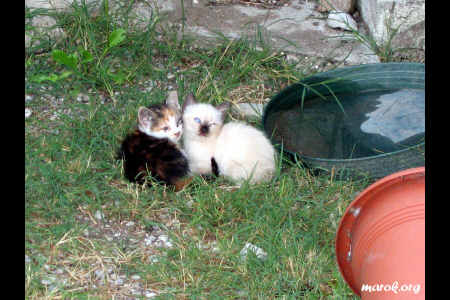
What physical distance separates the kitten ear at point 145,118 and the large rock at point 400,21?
2.05 m

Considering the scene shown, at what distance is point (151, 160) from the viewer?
3.45 metres

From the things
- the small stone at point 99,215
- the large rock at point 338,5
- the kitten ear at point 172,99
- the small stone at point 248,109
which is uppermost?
the large rock at point 338,5

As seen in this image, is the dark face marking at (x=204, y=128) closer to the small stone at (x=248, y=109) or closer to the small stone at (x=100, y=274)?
the small stone at (x=248, y=109)

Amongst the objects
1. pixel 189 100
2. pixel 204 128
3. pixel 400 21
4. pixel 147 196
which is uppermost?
pixel 400 21

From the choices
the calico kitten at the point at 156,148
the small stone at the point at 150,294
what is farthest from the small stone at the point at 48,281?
the calico kitten at the point at 156,148

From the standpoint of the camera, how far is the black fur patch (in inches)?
135

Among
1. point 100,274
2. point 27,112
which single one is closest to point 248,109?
point 27,112

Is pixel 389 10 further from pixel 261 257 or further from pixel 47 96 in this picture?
pixel 47 96

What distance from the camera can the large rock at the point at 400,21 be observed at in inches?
171

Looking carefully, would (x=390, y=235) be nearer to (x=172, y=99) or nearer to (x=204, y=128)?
(x=204, y=128)

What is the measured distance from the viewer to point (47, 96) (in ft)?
13.6

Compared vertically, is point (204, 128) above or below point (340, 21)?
below

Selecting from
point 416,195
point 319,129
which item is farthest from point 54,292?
point 319,129

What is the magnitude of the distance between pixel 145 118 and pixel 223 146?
A: 1.75 ft
